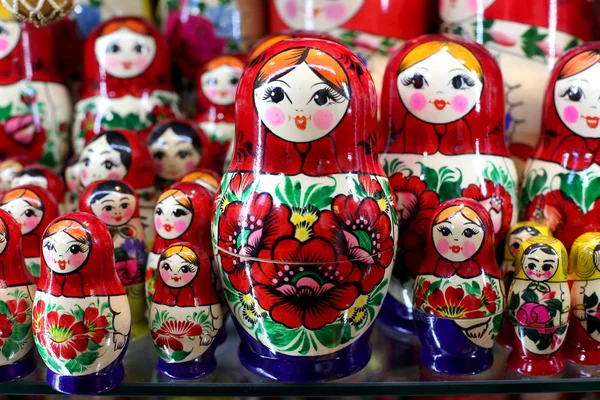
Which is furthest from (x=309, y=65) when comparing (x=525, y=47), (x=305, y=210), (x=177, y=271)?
(x=525, y=47)

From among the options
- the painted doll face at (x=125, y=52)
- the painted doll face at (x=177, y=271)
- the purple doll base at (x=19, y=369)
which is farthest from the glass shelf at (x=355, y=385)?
the painted doll face at (x=125, y=52)

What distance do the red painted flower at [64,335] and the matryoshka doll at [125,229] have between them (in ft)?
0.44

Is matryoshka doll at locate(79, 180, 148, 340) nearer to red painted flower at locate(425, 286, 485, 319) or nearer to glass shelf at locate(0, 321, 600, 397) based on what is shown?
glass shelf at locate(0, 321, 600, 397)

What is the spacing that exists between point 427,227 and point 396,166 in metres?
0.10

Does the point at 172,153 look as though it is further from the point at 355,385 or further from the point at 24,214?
the point at 355,385

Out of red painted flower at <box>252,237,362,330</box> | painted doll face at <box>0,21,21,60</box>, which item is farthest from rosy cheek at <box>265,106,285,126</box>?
painted doll face at <box>0,21,21,60</box>

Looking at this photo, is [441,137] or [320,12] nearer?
[441,137]

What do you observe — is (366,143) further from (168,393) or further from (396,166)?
(168,393)

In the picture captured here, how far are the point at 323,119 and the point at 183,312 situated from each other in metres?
0.26

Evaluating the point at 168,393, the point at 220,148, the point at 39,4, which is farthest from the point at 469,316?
the point at 39,4

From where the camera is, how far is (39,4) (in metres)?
0.70

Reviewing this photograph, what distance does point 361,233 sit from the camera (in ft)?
1.99

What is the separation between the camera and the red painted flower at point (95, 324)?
592mm

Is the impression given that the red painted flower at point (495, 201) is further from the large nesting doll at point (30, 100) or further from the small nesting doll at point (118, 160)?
the large nesting doll at point (30, 100)
